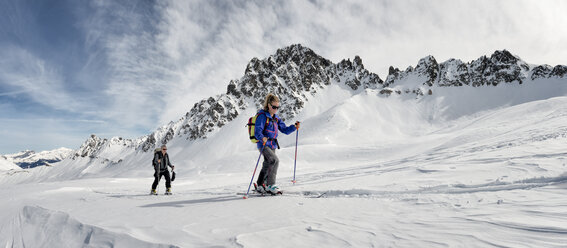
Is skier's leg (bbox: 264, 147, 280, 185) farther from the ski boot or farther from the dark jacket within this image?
the dark jacket

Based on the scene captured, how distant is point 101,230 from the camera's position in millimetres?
3254

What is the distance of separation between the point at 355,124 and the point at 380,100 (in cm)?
2075

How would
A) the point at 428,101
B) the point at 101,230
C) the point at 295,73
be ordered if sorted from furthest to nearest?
the point at 295,73, the point at 428,101, the point at 101,230

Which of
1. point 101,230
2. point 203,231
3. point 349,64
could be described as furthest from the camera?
point 349,64

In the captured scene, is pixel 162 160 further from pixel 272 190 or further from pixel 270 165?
pixel 272 190

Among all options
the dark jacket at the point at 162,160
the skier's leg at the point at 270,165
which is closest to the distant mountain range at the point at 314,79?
the dark jacket at the point at 162,160

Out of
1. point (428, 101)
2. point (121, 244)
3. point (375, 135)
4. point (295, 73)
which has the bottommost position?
point (121, 244)

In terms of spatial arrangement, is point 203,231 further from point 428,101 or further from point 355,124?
point 428,101

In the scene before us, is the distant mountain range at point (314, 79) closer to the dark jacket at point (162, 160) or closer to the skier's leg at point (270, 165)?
the dark jacket at point (162, 160)

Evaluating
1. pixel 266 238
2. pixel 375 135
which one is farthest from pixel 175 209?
pixel 375 135

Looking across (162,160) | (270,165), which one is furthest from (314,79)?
(270,165)

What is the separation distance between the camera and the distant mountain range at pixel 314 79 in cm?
7762

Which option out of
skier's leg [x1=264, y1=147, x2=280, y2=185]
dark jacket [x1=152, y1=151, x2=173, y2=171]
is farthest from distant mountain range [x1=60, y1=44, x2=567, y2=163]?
skier's leg [x1=264, y1=147, x2=280, y2=185]

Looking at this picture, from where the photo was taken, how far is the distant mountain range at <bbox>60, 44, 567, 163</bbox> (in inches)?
3056
